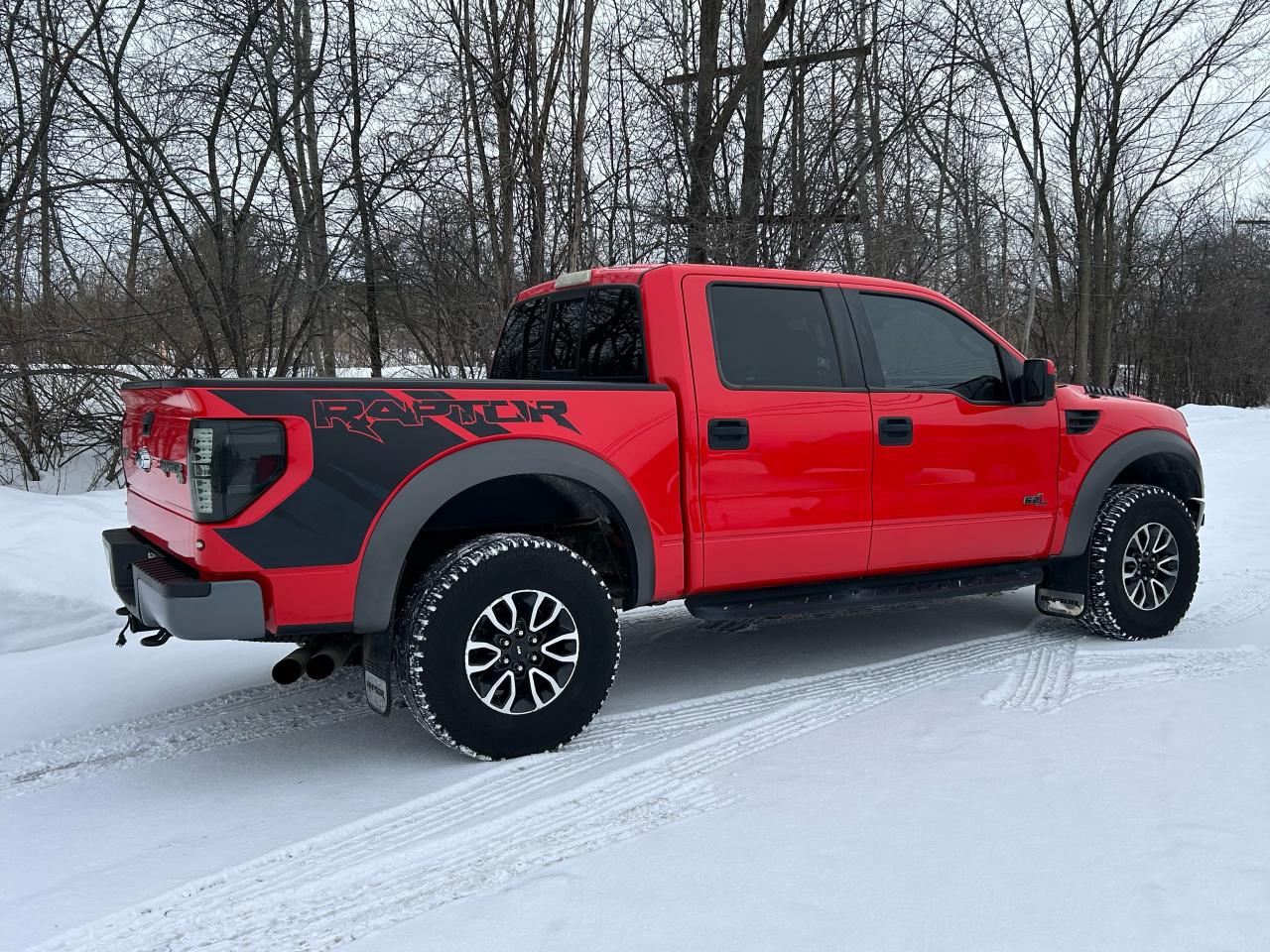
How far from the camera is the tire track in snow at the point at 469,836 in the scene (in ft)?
8.09

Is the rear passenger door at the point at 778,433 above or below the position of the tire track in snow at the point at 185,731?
above

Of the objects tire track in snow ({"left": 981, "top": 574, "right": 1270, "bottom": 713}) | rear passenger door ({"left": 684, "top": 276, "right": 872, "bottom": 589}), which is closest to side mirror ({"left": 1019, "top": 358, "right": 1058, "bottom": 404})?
rear passenger door ({"left": 684, "top": 276, "right": 872, "bottom": 589})

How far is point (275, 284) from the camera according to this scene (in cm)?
918

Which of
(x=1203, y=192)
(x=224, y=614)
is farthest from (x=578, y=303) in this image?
(x=1203, y=192)

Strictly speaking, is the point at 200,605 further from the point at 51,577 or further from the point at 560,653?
the point at 51,577

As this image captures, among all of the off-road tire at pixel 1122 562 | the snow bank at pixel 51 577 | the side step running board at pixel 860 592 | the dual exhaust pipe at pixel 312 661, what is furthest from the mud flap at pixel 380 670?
the off-road tire at pixel 1122 562

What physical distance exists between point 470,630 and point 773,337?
1853 millimetres

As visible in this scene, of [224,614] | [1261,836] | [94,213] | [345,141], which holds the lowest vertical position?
[1261,836]

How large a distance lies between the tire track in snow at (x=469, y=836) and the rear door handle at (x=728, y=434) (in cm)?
111

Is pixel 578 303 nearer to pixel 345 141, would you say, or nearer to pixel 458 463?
pixel 458 463

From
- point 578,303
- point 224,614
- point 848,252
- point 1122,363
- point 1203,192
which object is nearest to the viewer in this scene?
point 224,614

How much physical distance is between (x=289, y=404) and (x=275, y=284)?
6.65 metres

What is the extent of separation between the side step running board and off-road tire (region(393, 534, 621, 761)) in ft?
1.84

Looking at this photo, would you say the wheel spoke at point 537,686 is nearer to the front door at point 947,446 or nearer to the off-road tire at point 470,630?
the off-road tire at point 470,630
